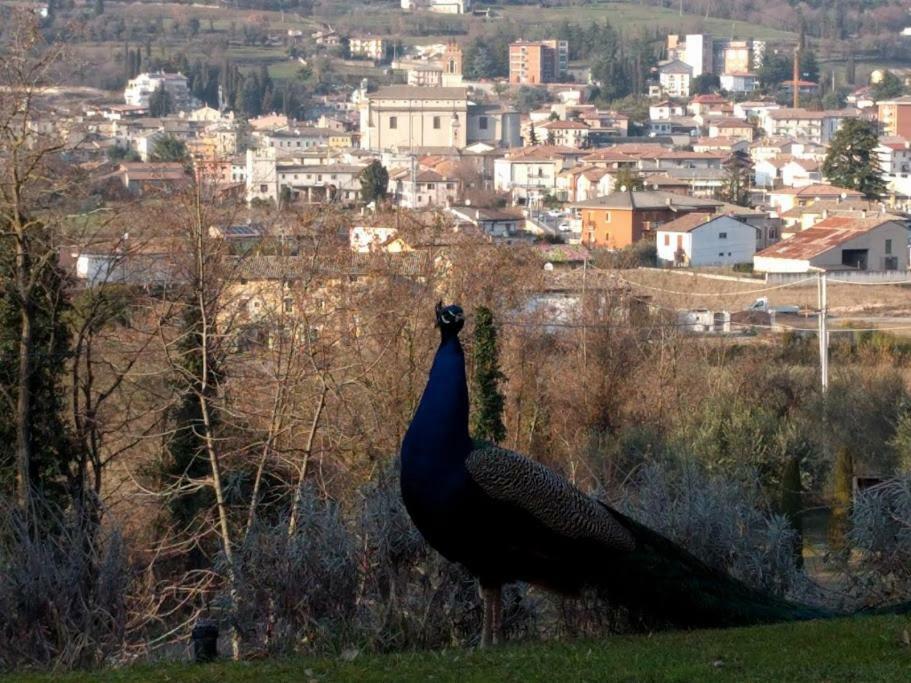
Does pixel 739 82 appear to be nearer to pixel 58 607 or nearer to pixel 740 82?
pixel 740 82

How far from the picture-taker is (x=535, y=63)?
12950 centimetres

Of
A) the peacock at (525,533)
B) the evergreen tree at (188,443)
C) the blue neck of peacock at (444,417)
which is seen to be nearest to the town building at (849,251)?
the evergreen tree at (188,443)

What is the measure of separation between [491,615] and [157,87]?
3871 inches

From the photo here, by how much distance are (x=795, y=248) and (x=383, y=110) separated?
193 feet

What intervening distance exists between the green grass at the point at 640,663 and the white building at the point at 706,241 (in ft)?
130

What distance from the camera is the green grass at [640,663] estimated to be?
5.39 meters

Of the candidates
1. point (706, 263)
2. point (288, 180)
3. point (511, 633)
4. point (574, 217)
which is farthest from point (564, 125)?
point (511, 633)

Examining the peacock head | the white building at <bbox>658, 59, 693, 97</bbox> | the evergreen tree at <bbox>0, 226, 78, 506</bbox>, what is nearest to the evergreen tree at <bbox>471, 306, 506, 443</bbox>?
the evergreen tree at <bbox>0, 226, 78, 506</bbox>

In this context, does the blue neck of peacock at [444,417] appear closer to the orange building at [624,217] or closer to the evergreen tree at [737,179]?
the orange building at [624,217]

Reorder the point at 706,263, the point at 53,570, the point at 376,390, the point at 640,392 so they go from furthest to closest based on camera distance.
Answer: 1. the point at 706,263
2. the point at 640,392
3. the point at 376,390
4. the point at 53,570

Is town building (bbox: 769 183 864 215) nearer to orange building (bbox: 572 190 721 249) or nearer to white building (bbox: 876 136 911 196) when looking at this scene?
orange building (bbox: 572 190 721 249)

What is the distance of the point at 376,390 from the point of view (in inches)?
679

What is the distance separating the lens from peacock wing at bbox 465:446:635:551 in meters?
6.01

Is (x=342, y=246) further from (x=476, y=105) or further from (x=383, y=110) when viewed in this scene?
(x=476, y=105)
